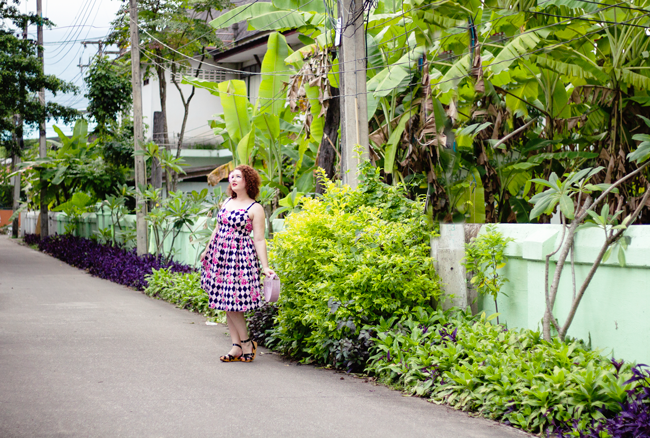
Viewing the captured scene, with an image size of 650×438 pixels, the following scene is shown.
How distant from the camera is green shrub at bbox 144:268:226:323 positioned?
1050cm

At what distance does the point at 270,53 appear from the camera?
12.3 meters

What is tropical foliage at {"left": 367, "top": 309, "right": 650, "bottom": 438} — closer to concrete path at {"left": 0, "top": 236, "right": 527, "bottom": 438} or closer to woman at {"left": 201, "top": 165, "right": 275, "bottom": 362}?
concrete path at {"left": 0, "top": 236, "right": 527, "bottom": 438}

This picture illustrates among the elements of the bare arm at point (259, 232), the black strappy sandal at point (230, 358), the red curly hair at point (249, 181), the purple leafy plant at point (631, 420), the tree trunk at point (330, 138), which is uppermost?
the tree trunk at point (330, 138)

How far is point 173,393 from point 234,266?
1.65 metres

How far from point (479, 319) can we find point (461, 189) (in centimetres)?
164

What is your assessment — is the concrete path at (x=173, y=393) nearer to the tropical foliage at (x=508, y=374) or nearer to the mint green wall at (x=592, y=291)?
the tropical foliage at (x=508, y=374)

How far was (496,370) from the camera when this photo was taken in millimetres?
5211

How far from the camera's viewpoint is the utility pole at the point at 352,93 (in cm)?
823

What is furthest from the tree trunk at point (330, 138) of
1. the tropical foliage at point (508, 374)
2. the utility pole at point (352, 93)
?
the tropical foliage at point (508, 374)

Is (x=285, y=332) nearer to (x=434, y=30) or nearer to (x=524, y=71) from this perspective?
(x=434, y=30)

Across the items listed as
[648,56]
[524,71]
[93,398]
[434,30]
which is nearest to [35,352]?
[93,398]

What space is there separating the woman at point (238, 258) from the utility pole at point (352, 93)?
1599mm

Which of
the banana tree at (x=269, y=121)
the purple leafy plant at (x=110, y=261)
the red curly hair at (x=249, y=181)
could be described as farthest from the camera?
the purple leafy plant at (x=110, y=261)

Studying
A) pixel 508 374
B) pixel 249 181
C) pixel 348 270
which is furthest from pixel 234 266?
pixel 508 374
